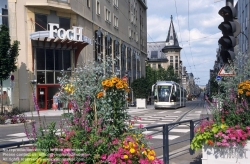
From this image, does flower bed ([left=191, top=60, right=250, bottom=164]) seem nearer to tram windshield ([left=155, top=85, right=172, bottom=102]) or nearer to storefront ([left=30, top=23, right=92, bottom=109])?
storefront ([left=30, top=23, right=92, bottom=109])

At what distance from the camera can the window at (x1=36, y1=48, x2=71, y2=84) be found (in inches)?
1196

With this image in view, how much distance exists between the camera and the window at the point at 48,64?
3039 centimetres

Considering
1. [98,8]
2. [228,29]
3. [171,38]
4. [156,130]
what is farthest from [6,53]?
[171,38]

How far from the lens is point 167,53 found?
113 m

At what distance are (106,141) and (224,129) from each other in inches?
101

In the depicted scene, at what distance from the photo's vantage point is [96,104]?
4.12m

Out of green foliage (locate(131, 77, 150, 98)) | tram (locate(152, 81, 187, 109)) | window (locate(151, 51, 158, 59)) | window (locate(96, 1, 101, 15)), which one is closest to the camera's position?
tram (locate(152, 81, 187, 109))

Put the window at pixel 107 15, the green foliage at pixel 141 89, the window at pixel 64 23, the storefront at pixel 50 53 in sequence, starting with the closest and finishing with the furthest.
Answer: the storefront at pixel 50 53
the window at pixel 64 23
the green foliage at pixel 141 89
the window at pixel 107 15

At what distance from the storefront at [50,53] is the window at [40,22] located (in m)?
0.63

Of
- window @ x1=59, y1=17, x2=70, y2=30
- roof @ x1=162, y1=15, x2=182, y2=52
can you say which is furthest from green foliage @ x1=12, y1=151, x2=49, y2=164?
roof @ x1=162, y1=15, x2=182, y2=52

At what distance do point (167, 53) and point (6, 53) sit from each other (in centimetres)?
9475

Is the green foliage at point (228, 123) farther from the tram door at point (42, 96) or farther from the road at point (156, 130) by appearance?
the tram door at point (42, 96)

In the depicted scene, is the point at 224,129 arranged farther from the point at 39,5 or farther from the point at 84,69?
the point at 39,5

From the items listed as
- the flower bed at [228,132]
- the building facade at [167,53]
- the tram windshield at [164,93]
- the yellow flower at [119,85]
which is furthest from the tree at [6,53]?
the building facade at [167,53]
